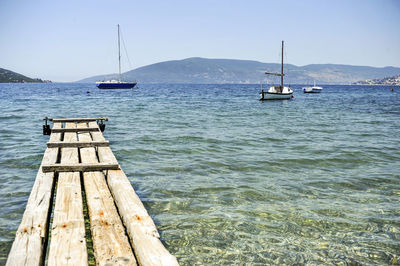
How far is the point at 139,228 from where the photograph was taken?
3.69 meters

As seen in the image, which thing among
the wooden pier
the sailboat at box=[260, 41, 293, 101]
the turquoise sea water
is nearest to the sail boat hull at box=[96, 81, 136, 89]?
the sailboat at box=[260, 41, 293, 101]

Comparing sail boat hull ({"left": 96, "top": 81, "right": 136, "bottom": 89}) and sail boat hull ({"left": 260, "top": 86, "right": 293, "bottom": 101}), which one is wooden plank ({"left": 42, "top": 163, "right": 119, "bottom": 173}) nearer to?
sail boat hull ({"left": 260, "top": 86, "right": 293, "bottom": 101})

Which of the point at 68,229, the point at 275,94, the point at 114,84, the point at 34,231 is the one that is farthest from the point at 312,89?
the point at 34,231

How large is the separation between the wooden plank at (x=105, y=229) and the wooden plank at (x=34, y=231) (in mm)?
549

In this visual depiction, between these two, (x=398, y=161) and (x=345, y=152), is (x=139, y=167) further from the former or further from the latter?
(x=398, y=161)

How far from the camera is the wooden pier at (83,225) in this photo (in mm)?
3193

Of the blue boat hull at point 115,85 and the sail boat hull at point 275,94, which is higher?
the blue boat hull at point 115,85

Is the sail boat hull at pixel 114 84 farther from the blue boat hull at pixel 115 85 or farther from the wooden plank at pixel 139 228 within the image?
the wooden plank at pixel 139 228

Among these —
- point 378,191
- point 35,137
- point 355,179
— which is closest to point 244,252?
point 378,191

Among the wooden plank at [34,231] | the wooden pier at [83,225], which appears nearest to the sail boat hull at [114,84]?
the wooden pier at [83,225]

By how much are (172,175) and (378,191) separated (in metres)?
5.20

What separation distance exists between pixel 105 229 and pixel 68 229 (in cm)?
42

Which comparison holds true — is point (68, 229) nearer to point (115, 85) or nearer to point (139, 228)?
point (139, 228)

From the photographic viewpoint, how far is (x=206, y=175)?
28.9 ft
